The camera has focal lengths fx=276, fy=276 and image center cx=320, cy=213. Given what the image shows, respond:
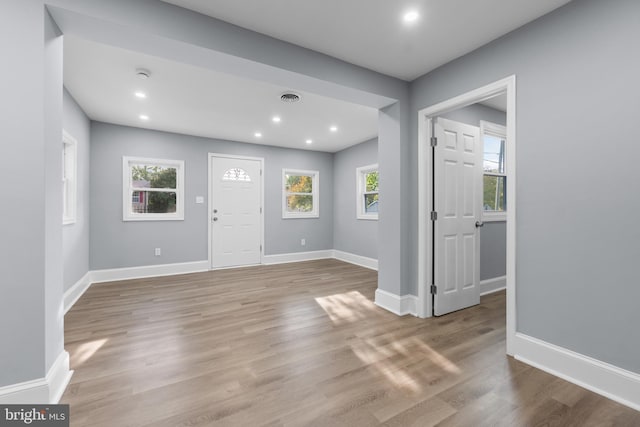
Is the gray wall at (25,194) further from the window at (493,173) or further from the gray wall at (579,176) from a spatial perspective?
the window at (493,173)

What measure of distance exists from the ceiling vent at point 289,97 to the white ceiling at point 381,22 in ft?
3.01

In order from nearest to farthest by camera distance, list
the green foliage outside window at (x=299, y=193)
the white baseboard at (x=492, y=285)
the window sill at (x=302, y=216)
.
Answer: the white baseboard at (x=492, y=285)
the window sill at (x=302, y=216)
the green foliage outside window at (x=299, y=193)

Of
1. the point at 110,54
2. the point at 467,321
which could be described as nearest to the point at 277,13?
the point at 110,54

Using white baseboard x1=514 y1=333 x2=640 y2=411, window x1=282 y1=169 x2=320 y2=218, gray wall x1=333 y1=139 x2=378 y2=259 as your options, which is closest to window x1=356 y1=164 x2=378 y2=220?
gray wall x1=333 y1=139 x2=378 y2=259

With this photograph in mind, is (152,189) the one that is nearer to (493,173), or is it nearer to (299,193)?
(299,193)

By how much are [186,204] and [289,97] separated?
3.09 meters

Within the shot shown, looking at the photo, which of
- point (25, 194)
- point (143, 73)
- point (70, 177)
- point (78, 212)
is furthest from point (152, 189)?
point (25, 194)

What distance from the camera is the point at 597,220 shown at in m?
1.82

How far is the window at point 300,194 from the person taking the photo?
638cm

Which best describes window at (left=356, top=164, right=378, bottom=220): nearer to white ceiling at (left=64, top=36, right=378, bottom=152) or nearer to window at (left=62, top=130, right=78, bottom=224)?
white ceiling at (left=64, top=36, right=378, bottom=152)

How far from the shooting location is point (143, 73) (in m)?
2.85

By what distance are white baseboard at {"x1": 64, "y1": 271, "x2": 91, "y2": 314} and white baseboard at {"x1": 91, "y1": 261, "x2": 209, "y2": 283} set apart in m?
0.18

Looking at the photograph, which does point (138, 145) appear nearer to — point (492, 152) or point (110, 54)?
point (110, 54)

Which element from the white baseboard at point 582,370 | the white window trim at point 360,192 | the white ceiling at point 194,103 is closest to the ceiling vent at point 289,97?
the white ceiling at point 194,103
